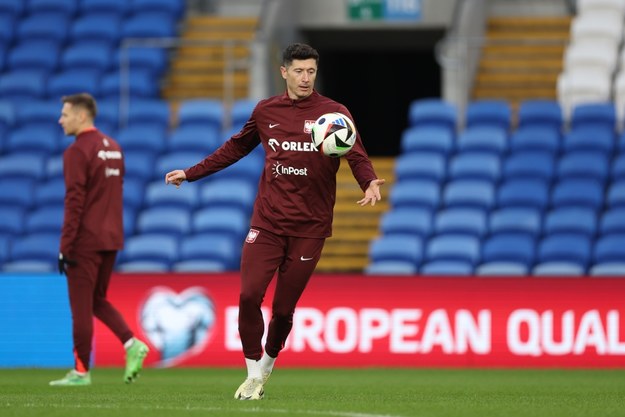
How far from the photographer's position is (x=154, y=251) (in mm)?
17062

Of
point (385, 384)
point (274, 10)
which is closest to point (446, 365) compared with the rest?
point (385, 384)

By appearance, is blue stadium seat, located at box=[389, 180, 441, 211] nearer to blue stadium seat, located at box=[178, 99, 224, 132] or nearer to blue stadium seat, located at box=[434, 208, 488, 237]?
blue stadium seat, located at box=[434, 208, 488, 237]

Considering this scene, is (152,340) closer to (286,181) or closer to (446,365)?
(446,365)

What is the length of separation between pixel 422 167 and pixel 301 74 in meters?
9.25

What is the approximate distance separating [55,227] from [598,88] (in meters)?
7.39

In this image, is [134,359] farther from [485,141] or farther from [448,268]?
[485,141]

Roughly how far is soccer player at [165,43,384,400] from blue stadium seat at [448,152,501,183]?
878cm

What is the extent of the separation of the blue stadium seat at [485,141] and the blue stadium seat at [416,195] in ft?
2.53

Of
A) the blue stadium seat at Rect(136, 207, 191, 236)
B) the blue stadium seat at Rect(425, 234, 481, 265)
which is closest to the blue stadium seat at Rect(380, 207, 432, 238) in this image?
the blue stadium seat at Rect(425, 234, 481, 265)

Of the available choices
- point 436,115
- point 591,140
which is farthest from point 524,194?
point 436,115

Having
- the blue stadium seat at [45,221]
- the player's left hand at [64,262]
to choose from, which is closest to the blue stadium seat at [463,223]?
the blue stadium seat at [45,221]

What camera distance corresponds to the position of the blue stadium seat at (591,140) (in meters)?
17.7

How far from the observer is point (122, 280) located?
14539 millimetres

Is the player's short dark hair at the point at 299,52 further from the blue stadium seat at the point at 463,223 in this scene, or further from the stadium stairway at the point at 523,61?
the stadium stairway at the point at 523,61
